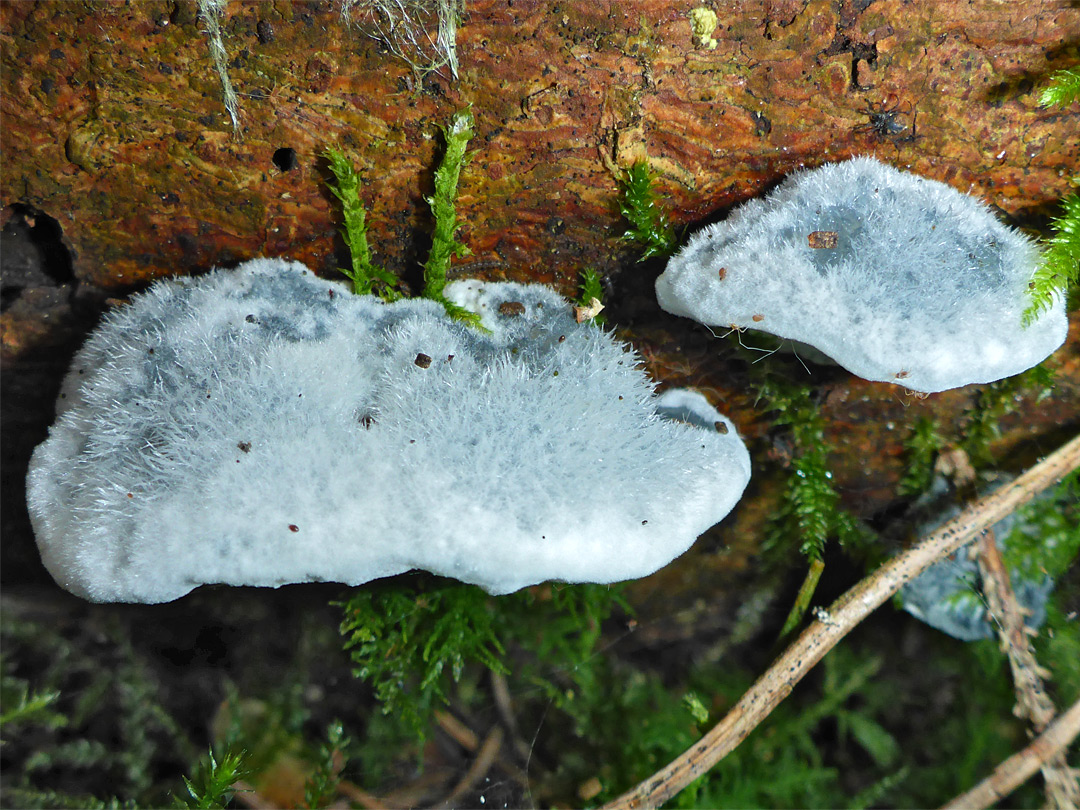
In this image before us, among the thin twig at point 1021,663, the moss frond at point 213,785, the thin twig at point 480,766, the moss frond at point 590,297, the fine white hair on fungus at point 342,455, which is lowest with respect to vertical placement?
the thin twig at point 480,766

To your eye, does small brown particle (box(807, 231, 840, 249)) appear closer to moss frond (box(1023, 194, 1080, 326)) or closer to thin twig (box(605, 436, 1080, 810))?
moss frond (box(1023, 194, 1080, 326))

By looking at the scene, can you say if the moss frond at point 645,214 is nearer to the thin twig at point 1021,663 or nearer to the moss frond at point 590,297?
the moss frond at point 590,297

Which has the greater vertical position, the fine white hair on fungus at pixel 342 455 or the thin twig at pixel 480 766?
the fine white hair on fungus at pixel 342 455

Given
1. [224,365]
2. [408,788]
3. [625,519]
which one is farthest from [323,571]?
[408,788]

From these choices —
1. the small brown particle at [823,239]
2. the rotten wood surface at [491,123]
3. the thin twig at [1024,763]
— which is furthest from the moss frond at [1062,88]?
the thin twig at [1024,763]

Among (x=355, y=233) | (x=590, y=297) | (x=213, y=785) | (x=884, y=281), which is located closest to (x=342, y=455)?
(x=355, y=233)

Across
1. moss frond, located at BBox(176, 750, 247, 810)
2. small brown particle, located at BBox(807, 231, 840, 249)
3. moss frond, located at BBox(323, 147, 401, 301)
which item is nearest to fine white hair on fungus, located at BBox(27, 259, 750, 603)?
moss frond, located at BBox(323, 147, 401, 301)

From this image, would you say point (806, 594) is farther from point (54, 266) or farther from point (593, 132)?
point (54, 266)
